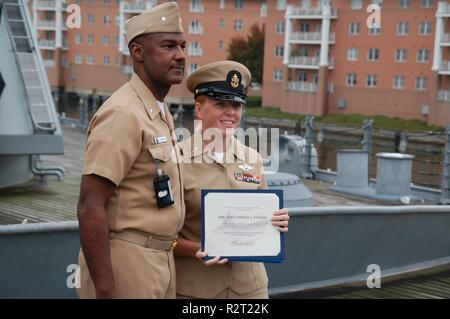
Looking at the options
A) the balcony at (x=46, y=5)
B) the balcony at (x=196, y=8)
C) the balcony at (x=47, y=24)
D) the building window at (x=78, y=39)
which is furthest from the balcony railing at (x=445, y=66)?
the building window at (x=78, y=39)

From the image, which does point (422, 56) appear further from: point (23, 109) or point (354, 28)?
point (23, 109)

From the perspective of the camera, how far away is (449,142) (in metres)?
12.1

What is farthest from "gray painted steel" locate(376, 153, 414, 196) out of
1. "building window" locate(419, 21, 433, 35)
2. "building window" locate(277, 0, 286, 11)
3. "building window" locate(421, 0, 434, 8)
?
"building window" locate(277, 0, 286, 11)

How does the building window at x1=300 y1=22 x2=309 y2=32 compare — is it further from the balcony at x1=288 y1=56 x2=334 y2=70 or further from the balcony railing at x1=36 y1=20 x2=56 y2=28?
the balcony railing at x1=36 y1=20 x2=56 y2=28

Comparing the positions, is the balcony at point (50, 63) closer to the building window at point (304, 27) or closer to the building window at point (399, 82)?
the building window at point (304, 27)

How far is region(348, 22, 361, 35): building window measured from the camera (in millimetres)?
51041

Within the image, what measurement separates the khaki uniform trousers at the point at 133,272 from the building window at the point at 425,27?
154 ft

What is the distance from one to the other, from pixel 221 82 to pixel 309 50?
53.2 m

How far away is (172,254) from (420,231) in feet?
13.3

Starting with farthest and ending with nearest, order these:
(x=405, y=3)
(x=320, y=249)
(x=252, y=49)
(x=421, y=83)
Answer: (x=252, y=49), (x=421, y=83), (x=405, y=3), (x=320, y=249)

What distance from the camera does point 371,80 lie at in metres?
51.4

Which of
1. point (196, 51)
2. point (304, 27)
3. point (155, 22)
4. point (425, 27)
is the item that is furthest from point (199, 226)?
point (196, 51)

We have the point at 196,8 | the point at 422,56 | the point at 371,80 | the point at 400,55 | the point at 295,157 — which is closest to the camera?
the point at 295,157
